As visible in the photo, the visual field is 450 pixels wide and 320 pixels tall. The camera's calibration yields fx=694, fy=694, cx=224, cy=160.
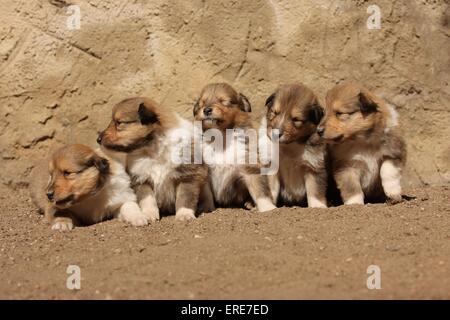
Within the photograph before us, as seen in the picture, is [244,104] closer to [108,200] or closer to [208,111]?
[208,111]

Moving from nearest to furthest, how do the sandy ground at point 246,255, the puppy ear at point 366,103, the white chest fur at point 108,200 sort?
the sandy ground at point 246,255 → the puppy ear at point 366,103 → the white chest fur at point 108,200

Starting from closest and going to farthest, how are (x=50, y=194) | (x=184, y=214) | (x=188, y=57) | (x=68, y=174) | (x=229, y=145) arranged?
(x=50, y=194) → (x=68, y=174) → (x=184, y=214) → (x=229, y=145) → (x=188, y=57)

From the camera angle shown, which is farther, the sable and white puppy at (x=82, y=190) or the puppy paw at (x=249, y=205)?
the puppy paw at (x=249, y=205)

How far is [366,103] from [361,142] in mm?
458

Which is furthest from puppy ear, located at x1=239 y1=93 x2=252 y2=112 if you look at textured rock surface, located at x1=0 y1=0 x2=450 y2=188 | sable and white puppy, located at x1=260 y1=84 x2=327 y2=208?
textured rock surface, located at x1=0 y1=0 x2=450 y2=188

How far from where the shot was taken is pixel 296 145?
7.70 metres

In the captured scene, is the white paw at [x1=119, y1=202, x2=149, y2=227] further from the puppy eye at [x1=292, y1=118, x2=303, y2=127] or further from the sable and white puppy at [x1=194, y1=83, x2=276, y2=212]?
the puppy eye at [x1=292, y1=118, x2=303, y2=127]

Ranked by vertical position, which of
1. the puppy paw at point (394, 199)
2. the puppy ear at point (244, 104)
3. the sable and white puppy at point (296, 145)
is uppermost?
the puppy ear at point (244, 104)

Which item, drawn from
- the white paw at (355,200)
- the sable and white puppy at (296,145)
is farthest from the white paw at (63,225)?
the white paw at (355,200)

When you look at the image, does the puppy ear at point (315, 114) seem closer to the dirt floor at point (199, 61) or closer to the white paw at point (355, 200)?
the white paw at point (355, 200)

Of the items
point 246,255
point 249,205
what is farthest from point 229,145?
point 246,255

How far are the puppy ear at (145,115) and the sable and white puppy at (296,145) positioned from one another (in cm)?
126

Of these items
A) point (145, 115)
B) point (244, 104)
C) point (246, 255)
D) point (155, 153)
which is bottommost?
point (246, 255)

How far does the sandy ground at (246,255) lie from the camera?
16.8 feet
